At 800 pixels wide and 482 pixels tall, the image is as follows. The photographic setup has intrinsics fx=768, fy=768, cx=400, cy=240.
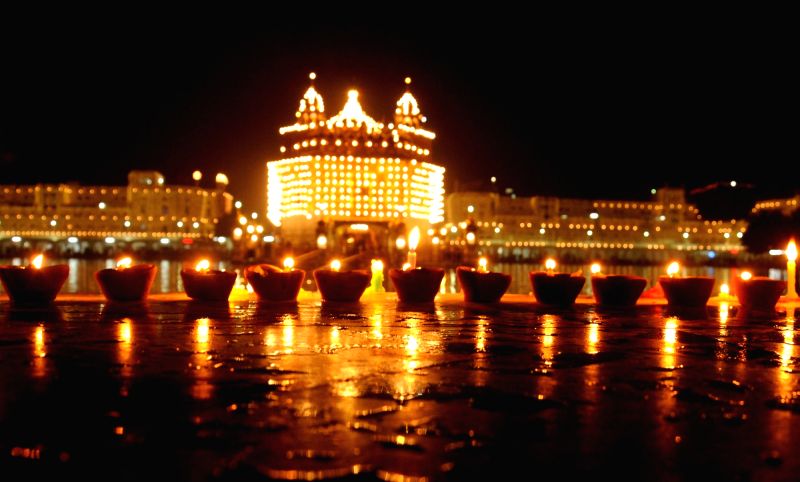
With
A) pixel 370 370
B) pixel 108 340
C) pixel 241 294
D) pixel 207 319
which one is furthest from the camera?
pixel 241 294

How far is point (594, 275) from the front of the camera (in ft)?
42.5

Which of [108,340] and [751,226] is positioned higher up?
[751,226]

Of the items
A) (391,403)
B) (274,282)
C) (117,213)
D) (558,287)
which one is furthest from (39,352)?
(117,213)

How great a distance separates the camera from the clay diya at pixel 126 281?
1185 centimetres

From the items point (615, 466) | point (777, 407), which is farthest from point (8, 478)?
point (777, 407)

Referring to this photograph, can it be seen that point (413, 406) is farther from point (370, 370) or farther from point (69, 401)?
point (69, 401)

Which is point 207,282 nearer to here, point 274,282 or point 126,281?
point 274,282

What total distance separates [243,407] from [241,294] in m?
8.75

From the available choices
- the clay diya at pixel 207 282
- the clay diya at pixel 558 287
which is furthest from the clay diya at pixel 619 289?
the clay diya at pixel 207 282

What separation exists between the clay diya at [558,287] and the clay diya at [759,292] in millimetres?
2801

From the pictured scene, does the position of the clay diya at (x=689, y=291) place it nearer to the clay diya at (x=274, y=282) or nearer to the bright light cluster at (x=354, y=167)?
the clay diya at (x=274, y=282)

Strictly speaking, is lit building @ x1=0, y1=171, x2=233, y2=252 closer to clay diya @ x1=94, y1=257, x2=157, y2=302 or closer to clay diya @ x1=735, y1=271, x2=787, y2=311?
clay diya @ x1=94, y1=257, x2=157, y2=302

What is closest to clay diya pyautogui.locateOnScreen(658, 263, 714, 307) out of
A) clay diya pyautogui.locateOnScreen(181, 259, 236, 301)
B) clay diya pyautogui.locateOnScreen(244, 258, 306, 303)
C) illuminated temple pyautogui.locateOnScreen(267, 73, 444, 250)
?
clay diya pyautogui.locateOnScreen(244, 258, 306, 303)

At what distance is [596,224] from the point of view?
11056cm
